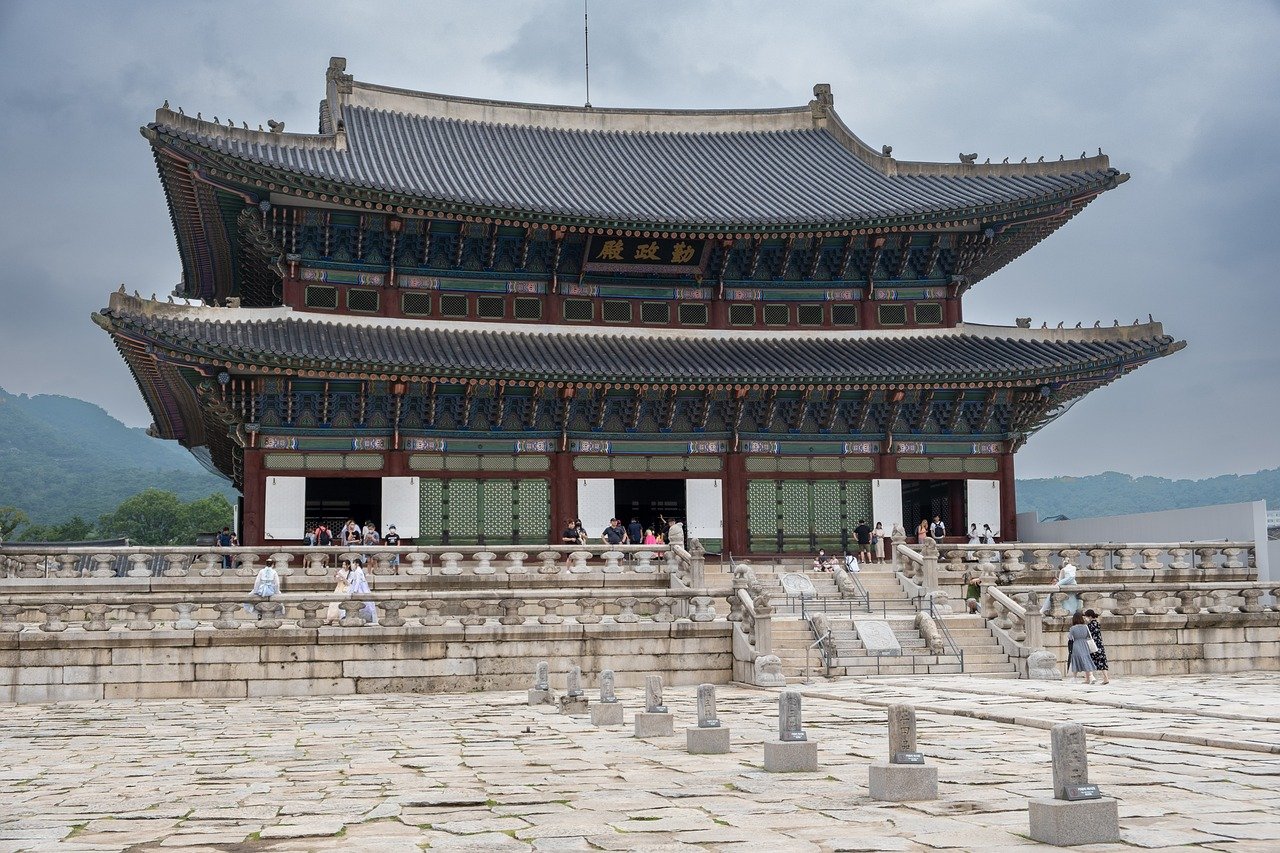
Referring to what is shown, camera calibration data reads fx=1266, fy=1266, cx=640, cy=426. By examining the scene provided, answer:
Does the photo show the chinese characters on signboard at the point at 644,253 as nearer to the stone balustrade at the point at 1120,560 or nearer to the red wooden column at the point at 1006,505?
the red wooden column at the point at 1006,505

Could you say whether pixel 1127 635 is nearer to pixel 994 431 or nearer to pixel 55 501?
pixel 994 431

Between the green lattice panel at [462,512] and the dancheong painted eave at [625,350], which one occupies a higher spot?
the dancheong painted eave at [625,350]

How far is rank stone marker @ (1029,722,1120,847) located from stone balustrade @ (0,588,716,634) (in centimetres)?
1639

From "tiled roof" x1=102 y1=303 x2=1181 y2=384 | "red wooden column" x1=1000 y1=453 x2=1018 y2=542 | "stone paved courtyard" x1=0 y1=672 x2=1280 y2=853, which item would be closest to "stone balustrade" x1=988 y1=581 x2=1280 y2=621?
"stone paved courtyard" x1=0 y1=672 x2=1280 y2=853

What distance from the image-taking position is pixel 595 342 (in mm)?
35531

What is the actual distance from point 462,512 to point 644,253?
903 cm

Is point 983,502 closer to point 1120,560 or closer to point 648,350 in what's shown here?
point 1120,560

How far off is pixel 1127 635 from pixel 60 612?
20605 millimetres

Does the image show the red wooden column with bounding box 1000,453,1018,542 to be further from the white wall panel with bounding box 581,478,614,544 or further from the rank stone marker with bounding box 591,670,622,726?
the rank stone marker with bounding box 591,670,622,726

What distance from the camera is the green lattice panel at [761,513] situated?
35500 mm

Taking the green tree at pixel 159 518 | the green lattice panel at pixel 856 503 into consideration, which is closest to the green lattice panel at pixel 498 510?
the green lattice panel at pixel 856 503

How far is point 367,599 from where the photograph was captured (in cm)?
2395

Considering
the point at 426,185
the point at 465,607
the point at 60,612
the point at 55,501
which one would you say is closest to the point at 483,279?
the point at 426,185

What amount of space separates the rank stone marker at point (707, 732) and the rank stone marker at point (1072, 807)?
539 cm
